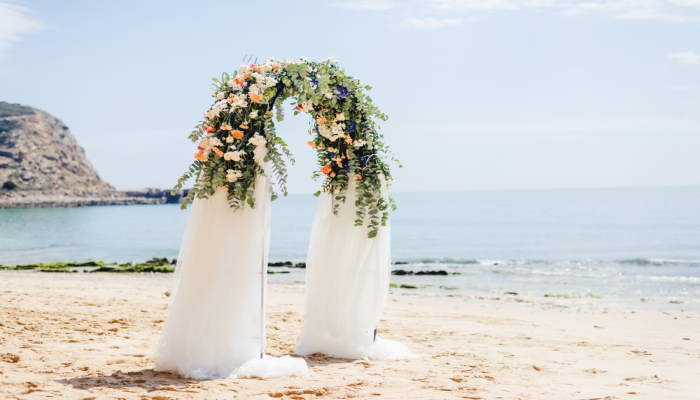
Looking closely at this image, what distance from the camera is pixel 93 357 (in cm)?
496

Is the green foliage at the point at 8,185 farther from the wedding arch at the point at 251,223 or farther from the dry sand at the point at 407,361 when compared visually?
the wedding arch at the point at 251,223

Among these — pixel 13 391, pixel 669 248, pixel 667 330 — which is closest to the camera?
pixel 13 391

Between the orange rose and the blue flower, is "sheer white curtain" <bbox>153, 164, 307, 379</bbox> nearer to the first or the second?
the orange rose

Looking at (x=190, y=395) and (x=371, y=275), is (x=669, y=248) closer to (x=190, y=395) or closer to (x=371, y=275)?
(x=371, y=275)

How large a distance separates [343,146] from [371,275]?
60.4 inches

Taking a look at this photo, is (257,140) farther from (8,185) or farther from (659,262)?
(8,185)

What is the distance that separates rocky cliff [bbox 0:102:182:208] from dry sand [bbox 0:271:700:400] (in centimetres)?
6933

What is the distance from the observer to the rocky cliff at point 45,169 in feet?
222

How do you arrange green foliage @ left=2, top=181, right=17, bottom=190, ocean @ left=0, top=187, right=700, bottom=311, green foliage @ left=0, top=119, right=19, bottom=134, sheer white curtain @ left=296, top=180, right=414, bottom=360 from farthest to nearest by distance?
1. green foliage @ left=0, top=119, right=19, bottom=134
2. green foliage @ left=2, top=181, right=17, bottom=190
3. ocean @ left=0, top=187, right=700, bottom=311
4. sheer white curtain @ left=296, top=180, right=414, bottom=360

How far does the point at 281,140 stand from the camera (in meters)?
4.81

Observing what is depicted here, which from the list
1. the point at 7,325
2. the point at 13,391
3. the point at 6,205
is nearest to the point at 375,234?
the point at 13,391

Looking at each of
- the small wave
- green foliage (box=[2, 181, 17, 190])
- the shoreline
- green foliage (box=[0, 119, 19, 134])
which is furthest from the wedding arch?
green foliage (box=[0, 119, 19, 134])

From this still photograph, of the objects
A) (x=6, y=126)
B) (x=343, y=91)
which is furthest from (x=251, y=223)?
(x=6, y=126)

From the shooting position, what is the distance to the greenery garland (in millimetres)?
4590
